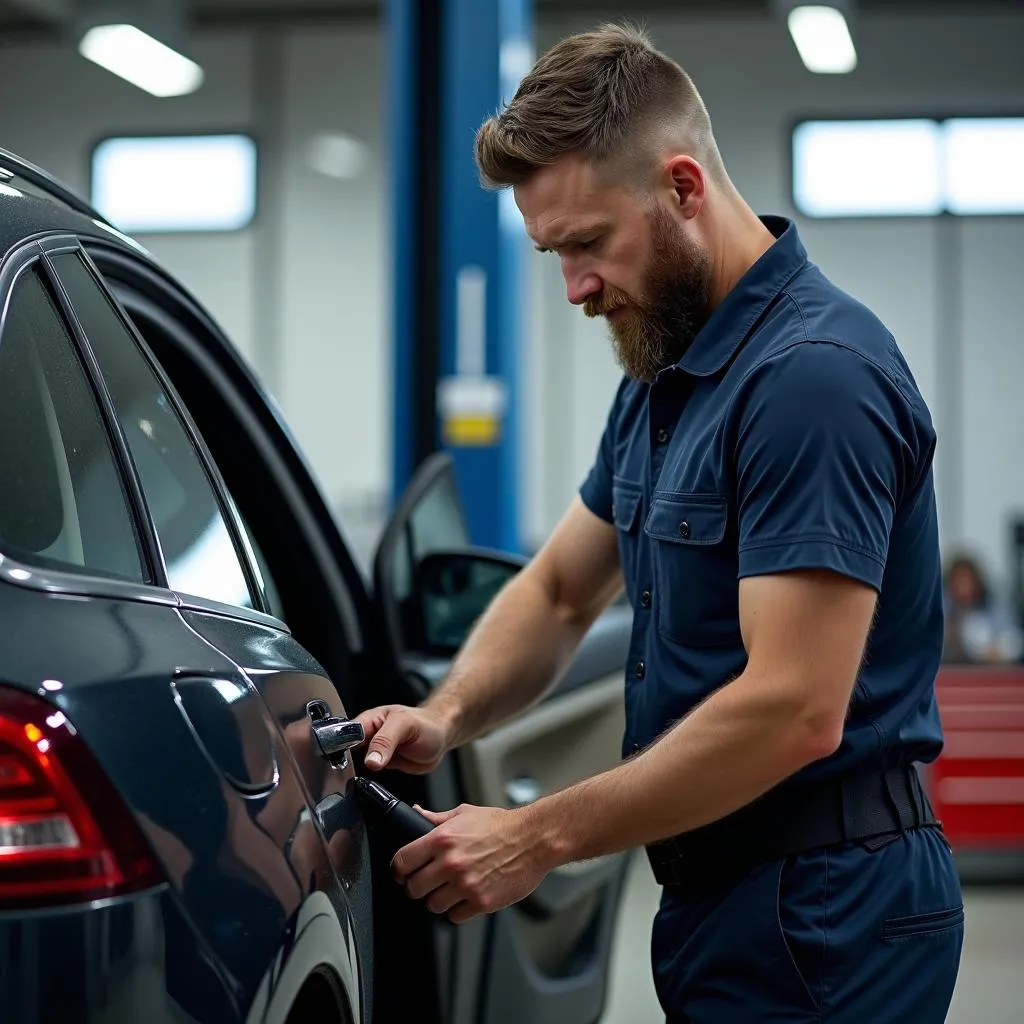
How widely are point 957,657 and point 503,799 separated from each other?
18.8 feet

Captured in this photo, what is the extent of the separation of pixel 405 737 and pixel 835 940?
575 millimetres

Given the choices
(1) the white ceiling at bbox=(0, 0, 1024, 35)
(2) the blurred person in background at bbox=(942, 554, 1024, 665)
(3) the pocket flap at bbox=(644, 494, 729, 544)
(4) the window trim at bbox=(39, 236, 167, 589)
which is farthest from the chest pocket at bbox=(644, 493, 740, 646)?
(1) the white ceiling at bbox=(0, 0, 1024, 35)

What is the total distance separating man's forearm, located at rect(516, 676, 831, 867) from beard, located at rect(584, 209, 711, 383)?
1.52 ft

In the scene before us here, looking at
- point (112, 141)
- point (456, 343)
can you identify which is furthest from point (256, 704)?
point (112, 141)

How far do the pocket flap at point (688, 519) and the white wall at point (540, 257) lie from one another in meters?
8.48

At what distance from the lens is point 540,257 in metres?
11.2

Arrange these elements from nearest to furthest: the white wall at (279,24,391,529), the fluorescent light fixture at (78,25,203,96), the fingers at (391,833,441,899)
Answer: the fingers at (391,833,441,899) → the fluorescent light fixture at (78,25,203,96) → the white wall at (279,24,391,529)

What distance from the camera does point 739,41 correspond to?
10.9 metres

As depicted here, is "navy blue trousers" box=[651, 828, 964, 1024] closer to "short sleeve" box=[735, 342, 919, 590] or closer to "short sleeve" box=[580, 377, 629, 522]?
"short sleeve" box=[735, 342, 919, 590]

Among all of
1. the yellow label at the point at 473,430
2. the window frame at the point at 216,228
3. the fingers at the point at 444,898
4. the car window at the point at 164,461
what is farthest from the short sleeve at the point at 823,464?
the window frame at the point at 216,228

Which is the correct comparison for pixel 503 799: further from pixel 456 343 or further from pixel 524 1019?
pixel 456 343

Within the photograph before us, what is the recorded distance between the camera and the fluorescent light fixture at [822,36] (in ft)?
27.7

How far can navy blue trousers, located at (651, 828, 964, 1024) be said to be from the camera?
171 cm

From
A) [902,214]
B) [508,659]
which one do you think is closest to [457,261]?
[508,659]
